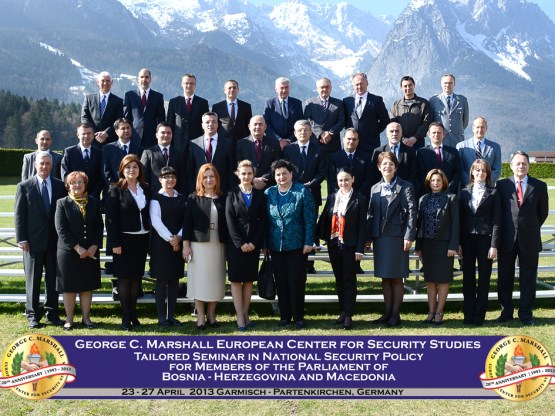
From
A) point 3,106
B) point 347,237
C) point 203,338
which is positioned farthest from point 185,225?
point 3,106

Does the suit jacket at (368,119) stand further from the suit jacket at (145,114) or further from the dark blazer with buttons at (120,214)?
the dark blazer with buttons at (120,214)

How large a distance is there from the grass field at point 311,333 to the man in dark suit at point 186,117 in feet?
7.92

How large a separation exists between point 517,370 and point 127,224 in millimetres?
4354

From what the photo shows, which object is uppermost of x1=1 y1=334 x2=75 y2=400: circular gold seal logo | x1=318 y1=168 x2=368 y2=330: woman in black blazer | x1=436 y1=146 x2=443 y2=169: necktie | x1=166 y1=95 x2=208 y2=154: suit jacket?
x1=166 y1=95 x2=208 y2=154: suit jacket

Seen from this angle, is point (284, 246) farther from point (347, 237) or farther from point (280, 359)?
point (280, 359)

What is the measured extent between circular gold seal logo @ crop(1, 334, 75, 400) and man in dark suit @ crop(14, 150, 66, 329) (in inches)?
67.1

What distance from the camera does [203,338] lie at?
6.36 meters

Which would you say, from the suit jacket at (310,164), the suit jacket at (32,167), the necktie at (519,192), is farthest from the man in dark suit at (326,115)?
the suit jacket at (32,167)

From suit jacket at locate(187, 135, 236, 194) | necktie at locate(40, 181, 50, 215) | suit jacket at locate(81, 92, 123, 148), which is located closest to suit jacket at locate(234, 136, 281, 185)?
suit jacket at locate(187, 135, 236, 194)

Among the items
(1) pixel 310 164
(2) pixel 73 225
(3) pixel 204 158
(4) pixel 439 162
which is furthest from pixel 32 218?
(4) pixel 439 162

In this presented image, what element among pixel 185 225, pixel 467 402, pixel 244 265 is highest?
pixel 185 225

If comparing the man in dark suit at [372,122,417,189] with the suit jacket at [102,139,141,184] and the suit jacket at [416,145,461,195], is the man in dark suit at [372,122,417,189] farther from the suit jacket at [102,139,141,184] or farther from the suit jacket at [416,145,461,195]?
the suit jacket at [102,139,141,184]

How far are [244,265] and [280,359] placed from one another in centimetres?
157

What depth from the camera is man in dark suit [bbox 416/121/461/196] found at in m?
7.71
